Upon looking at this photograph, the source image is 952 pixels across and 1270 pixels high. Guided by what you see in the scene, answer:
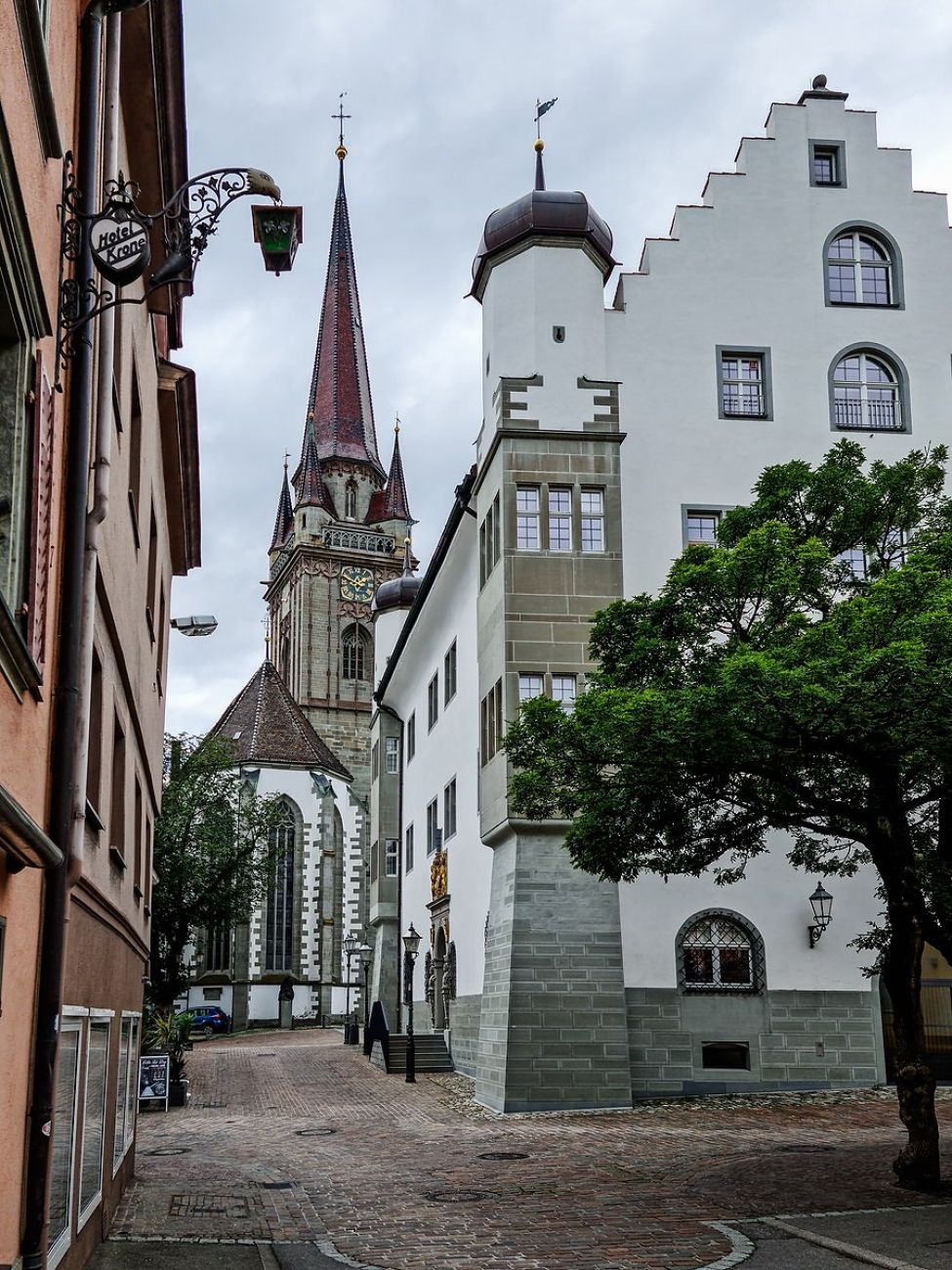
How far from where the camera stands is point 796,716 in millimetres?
12375

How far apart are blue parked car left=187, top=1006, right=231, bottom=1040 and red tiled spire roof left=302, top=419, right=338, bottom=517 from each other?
130 feet

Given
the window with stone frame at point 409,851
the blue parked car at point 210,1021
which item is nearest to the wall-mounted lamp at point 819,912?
the window with stone frame at point 409,851

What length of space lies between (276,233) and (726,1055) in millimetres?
17761

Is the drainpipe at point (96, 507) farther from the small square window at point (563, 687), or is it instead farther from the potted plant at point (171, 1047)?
the potted plant at point (171, 1047)

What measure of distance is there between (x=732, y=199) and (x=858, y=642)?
630 inches

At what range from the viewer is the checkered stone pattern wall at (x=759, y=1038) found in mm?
22541

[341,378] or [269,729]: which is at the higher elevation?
[341,378]

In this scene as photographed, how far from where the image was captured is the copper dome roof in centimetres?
2538

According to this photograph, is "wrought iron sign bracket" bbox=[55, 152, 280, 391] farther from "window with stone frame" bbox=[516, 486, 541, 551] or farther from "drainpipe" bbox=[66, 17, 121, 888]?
"window with stone frame" bbox=[516, 486, 541, 551]

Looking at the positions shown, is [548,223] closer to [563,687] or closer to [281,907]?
[563,687]

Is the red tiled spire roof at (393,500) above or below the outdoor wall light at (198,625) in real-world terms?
above

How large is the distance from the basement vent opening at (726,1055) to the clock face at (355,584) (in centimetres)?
6771

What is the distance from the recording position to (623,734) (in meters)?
13.3

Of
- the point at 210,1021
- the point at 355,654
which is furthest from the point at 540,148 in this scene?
the point at 355,654
